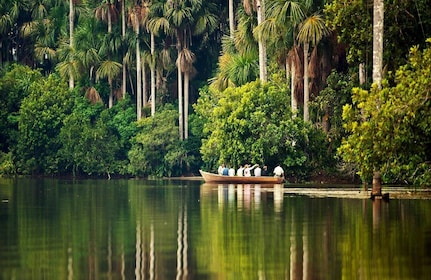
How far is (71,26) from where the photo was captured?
77312 millimetres

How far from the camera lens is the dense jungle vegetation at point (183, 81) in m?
53.0

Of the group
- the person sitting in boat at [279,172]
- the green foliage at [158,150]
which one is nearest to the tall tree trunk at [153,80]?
the green foliage at [158,150]

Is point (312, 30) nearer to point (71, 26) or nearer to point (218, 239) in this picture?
point (71, 26)

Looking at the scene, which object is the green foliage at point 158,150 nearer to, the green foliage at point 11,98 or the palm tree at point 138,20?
the palm tree at point 138,20

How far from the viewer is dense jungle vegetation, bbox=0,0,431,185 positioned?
52969 millimetres

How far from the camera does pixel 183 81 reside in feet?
256

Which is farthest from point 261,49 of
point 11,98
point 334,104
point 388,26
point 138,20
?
point 11,98

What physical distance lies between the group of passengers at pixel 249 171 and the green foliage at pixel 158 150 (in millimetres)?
13320

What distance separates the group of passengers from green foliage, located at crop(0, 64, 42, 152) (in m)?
21.9

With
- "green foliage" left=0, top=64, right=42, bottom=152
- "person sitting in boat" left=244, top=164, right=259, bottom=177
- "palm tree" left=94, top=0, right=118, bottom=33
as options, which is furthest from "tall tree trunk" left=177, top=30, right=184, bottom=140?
"person sitting in boat" left=244, top=164, right=259, bottom=177

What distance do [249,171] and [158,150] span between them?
18345mm

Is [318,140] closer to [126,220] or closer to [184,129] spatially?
[184,129]

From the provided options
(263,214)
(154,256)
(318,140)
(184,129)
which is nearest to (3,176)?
(184,129)

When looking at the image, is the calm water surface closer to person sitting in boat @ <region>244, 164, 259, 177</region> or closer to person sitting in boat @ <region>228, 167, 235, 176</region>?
person sitting in boat @ <region>244, 164, 259, 177</region>
